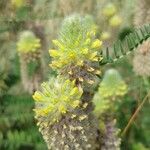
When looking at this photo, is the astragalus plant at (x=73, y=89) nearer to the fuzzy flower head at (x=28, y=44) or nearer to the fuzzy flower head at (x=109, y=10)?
the fuzzy flower head at (x=28, y=44)

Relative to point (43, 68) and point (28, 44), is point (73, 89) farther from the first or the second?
point (28, 44)

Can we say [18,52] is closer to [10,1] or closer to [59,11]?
[59,11]

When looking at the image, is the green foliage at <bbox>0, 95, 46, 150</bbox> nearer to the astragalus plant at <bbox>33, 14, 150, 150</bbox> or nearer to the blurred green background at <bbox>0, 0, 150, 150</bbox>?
the blurred green background at <bbox>0, 0, 150, 150</bbox>

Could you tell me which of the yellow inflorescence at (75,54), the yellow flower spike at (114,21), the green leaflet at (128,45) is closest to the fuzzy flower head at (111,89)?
the yellow flower spike at (114,21)

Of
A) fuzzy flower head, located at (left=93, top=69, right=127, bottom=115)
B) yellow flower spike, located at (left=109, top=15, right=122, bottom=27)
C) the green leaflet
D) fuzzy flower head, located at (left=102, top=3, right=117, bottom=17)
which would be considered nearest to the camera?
the green leaflet

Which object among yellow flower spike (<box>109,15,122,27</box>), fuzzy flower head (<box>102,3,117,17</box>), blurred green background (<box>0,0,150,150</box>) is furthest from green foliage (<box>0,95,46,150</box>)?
yellow flower spike (<box>109,15,122,27</box>)

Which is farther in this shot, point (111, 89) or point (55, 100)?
point (111, 89)

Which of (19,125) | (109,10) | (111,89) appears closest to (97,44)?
(19,125)
